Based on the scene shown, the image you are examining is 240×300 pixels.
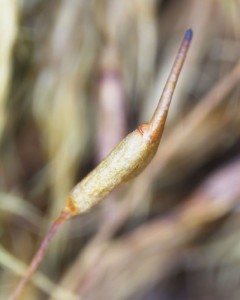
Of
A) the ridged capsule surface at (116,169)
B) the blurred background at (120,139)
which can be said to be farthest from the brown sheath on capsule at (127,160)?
the blurred background at (120,139)

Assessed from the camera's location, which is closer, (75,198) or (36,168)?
(75,198)

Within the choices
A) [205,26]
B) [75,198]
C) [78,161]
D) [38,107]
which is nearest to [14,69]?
[38,107]

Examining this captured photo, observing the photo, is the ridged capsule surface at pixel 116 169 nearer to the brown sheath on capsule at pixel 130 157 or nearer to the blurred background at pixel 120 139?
the brown sheath on capsule at pixel 130 157

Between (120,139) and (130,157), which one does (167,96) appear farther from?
(120,139)

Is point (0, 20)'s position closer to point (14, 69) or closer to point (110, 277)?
point (14, 69)

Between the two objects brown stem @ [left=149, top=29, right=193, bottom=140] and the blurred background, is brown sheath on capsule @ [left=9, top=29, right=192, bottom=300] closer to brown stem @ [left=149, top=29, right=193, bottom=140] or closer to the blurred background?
brown stem @ [left=149, top=29, right=193, bottom=140]

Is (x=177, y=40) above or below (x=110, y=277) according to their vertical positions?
above

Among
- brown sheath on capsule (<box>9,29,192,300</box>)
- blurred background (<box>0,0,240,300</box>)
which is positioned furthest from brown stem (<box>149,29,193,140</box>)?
blurred background (<box>0,0,240,300</box>)
